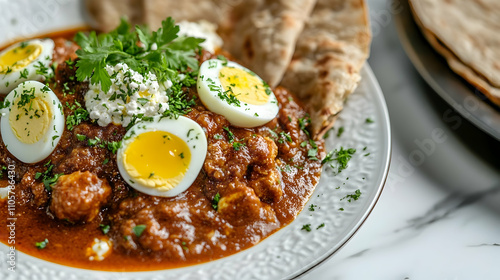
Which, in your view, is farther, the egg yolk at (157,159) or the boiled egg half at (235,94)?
the boiled egg half at (235,94)

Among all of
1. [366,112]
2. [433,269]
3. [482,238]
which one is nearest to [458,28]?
[366,112]

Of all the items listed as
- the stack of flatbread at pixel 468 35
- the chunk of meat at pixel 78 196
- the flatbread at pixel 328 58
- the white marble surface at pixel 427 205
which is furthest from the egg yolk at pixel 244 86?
the stack of flatbread at pixel 468 35

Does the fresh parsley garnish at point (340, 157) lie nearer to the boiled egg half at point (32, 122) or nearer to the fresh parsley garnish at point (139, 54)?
the fresh parsley garnish at point (139, 54)

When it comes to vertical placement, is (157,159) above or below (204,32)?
above

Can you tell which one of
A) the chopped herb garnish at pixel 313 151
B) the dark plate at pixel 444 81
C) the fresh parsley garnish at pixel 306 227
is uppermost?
the dark plate at pixel 444 81

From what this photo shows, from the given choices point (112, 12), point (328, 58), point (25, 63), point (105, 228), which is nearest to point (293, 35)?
point (328, 58)

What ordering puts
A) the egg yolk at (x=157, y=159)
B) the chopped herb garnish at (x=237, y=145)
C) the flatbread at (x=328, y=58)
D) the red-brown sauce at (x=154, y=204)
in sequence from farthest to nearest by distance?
the flatbread at (x=328, y=58), the chopped herb garnish at (x=237, y=145), the egg yolk at (x=157, y=159), the red-brown sauce at (x=154, y=204)

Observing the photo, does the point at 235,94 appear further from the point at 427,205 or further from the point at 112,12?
the point at 112,12
